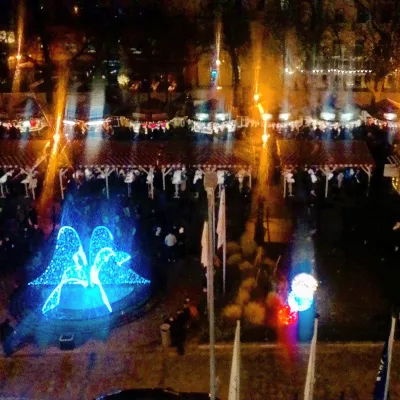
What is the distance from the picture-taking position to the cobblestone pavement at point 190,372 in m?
13.1

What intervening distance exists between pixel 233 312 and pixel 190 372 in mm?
2730

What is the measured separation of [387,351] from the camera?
1099cm

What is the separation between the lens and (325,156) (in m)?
23.5

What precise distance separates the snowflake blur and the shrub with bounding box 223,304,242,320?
4.73 ft

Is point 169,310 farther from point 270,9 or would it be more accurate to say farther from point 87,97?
point 270,9

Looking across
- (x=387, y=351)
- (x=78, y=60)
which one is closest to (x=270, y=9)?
(x=78, y=60)

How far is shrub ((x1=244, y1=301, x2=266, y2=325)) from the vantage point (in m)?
15.5

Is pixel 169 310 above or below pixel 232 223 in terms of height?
below

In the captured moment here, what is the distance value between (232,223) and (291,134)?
30.6 ft

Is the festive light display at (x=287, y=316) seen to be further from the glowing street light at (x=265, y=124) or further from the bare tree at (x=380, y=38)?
the bare tree at (x=380, y=38)

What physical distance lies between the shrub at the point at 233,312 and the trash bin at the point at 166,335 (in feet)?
6.72

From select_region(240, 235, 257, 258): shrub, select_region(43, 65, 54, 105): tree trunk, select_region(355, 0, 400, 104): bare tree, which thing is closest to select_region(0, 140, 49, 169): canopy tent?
select_region(240, 235, 257, 258): shrub

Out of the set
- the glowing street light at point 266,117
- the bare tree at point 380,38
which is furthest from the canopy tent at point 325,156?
the bare tree at point 380,38

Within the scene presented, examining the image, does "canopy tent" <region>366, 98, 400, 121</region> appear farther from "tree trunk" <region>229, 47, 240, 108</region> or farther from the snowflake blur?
the snowflake blur
